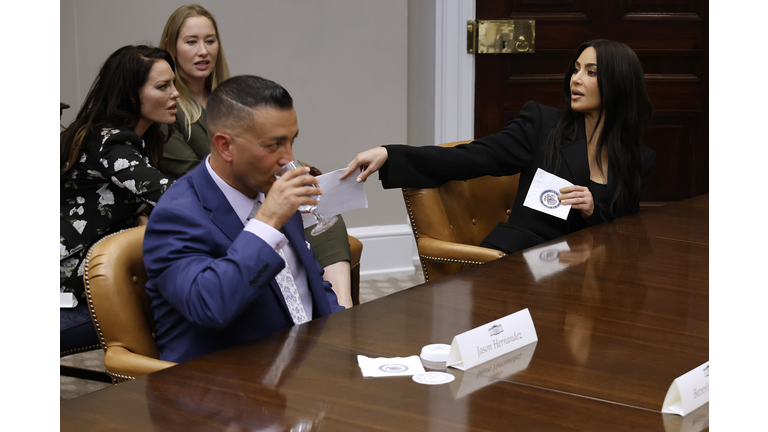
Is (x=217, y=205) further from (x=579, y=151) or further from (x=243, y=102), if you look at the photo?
(x=579, y=151)

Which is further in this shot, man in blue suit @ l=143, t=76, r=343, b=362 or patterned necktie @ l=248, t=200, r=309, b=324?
patterned necktie @ l=248, t=200, r=309, b=324

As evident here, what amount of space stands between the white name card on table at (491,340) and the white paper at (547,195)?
45.8 inches

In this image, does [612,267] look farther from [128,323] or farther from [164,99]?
[164,99]

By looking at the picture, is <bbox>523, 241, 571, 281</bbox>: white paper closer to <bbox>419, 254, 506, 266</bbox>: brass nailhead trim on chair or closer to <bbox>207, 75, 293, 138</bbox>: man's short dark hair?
<bbox>419, 254, 506, 266</bbox>: brass nailhead trim on chair

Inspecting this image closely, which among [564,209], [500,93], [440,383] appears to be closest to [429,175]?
[564,209]

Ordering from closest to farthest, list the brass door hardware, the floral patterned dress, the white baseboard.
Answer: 1. the floral patterned dress
2. the brass door hardware
3. the white baseboard

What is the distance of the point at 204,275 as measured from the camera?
152 centimetres

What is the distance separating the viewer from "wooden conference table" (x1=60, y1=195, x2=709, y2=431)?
1.14 metres

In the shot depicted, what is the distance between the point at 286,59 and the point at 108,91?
1769 millimetres

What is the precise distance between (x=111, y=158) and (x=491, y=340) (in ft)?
5.20

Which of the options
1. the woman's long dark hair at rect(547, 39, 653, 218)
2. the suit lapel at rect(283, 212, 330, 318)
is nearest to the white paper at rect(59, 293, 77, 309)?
the suit lapel at rect(283, 212, 330, 318)

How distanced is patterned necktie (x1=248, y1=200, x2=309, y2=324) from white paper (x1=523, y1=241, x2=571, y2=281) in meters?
0.58

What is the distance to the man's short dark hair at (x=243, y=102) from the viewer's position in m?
1.71

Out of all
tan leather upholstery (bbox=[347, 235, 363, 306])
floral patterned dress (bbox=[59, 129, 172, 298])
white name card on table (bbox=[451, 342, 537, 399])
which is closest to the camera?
white name card on table (bbox=[451, 342, 537, 399])
